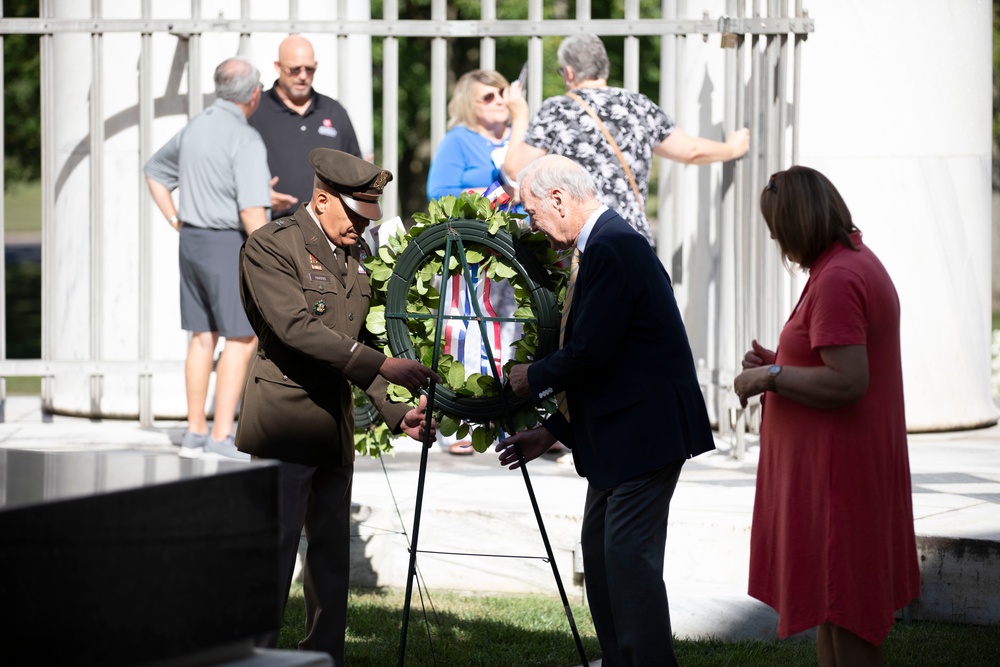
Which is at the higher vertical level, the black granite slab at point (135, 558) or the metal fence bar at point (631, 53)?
the metal fence bar at point (631, 53)

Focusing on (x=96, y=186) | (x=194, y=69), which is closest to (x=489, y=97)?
(x=194, y=69)

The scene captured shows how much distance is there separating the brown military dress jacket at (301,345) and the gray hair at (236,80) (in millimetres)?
2816

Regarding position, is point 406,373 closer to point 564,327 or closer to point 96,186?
point 564,327

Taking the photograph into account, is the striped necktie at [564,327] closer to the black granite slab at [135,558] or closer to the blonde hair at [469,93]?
the black granite slab at [135,558]

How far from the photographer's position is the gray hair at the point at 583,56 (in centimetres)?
680

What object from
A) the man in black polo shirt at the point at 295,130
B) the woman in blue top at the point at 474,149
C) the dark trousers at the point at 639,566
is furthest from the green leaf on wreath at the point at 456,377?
the man in black polo shirt at the point at 295,130

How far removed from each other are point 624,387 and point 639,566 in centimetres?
57

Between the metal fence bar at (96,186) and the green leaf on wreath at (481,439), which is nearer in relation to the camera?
the green leaf on wreath at (481,439)

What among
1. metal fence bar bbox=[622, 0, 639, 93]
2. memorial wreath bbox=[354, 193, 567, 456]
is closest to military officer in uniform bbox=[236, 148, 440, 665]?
memorial wreath bbox=[354, 193, 567, 456]

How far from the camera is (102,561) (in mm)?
2422

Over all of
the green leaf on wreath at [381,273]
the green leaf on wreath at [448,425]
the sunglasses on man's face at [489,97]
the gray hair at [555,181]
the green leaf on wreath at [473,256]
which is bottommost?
the green leaf on wreath at [448,425]

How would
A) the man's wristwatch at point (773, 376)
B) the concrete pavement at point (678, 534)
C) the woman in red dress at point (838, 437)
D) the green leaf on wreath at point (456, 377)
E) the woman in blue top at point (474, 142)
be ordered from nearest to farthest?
1. the woman in red dress at point (838, 437)
2. the man's wristwatch at point (773, 376)
3. the green leaf on wreath at point (456, 377)
4. the concrete pavement at point (678, 534)
5. the woman in blue top at point (474, 142)

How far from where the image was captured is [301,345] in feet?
14.2

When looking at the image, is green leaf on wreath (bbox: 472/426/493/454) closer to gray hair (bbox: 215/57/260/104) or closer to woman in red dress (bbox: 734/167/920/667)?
woman in red dress (bbox: 734/167/920/667)
